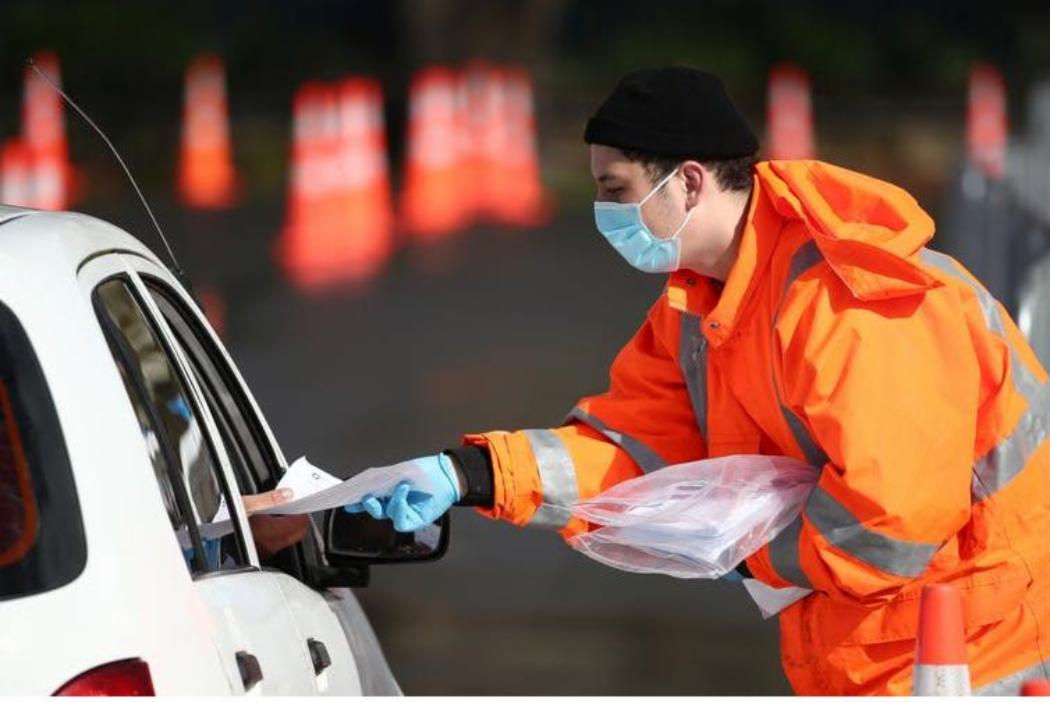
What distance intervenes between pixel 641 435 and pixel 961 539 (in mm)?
755

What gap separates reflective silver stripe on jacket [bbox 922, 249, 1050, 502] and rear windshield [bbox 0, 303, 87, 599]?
1.47 m

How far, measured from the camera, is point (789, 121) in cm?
2277

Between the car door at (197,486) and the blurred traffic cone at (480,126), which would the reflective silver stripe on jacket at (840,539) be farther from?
the blurred traffic cone at (480,126)

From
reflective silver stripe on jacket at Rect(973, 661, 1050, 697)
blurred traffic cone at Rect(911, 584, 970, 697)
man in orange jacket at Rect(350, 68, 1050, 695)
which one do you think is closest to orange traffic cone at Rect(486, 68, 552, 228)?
man in orange jacket at Rect(350, 68, 1050, 695)

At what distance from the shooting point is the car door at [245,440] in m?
4.20

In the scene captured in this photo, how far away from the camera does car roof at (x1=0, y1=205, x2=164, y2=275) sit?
12.0 feet

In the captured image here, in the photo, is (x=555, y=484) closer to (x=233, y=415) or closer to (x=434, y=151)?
(x=233, y=415)

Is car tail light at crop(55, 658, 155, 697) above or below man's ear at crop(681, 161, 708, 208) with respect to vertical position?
below

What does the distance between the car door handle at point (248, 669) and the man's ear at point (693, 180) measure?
115cm

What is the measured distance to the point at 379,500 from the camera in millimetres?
4582

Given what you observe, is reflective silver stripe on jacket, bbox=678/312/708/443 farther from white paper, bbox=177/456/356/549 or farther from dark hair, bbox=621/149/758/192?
white paper, bbox=177/456/356/549

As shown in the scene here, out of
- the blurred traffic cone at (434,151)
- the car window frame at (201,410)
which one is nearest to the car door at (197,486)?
the car window frame at (201,410)

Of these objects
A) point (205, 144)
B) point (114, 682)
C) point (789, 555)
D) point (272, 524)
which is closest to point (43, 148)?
point (205, 144)

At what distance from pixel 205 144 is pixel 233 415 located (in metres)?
17.3
